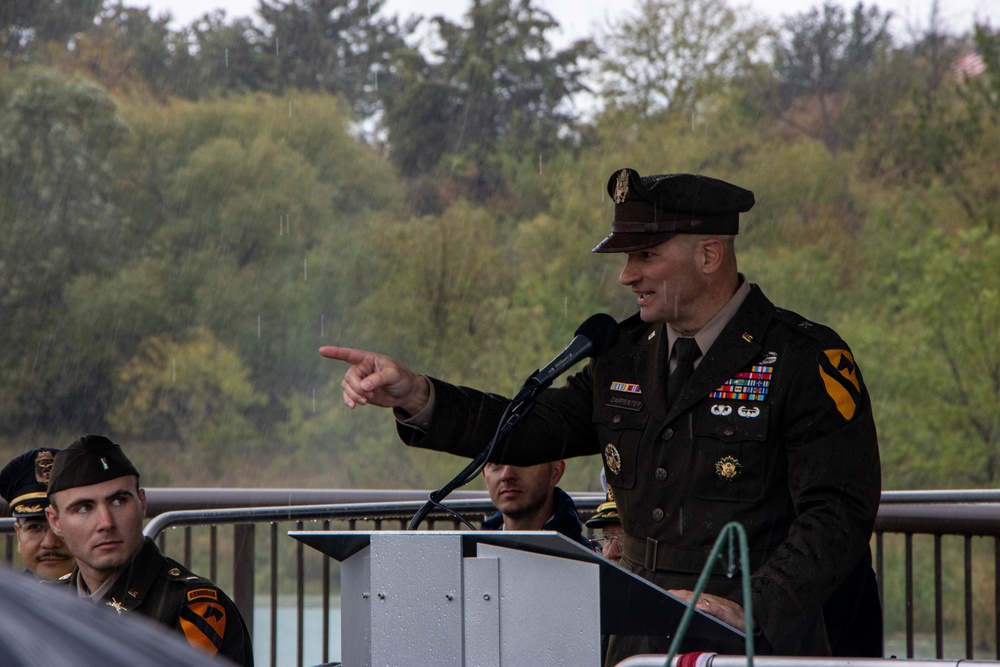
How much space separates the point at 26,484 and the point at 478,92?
2408cm

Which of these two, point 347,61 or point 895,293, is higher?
point 347,61

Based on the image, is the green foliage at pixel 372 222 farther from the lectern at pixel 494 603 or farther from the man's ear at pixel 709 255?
the lectern at pixel 494 603

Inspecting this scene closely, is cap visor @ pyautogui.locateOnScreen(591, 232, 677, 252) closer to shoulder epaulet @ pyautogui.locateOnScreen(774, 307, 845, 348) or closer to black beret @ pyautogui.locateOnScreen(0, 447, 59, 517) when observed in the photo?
shoulder epaulet @ pyautogui.locateOnScreen(774, 307, 845, 348)

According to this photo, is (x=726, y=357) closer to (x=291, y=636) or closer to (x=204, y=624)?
(x=204, y=624)

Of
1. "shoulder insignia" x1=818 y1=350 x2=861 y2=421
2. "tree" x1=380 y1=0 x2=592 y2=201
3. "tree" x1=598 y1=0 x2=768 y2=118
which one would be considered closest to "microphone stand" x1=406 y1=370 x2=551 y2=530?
"shoulder insignia" x1=818 y1=350 x2=861 y2=421

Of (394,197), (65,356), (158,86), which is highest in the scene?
(158,86)

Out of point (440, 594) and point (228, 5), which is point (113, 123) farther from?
→ point (440, 594)

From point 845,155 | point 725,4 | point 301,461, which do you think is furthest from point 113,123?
point 845,155

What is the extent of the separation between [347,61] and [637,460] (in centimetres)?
2692

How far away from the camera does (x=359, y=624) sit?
204 cm

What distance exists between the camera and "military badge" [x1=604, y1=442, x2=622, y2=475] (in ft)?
9.16

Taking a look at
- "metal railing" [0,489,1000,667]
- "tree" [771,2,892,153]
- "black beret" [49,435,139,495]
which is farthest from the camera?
"tree" [771,2,892,153]

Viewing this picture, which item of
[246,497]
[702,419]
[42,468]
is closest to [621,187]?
[702,419]

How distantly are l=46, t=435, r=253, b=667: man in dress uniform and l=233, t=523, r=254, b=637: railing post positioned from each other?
1.38 m
